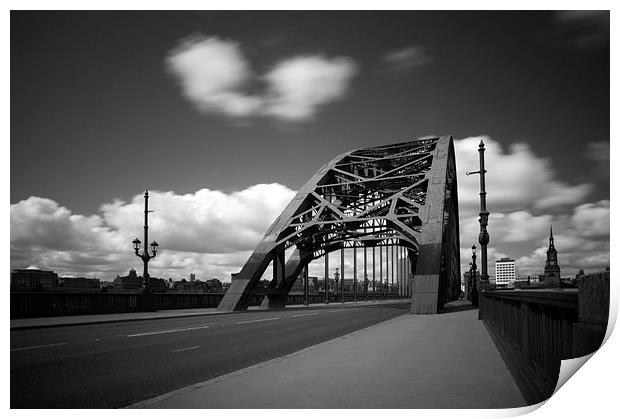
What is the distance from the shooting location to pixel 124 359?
34.4 feet

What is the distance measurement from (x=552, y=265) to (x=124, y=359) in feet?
30.5

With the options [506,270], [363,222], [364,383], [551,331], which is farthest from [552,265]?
[363,222]

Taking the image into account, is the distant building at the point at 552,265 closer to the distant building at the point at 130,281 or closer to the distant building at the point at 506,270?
the distant building at the point at 506,270

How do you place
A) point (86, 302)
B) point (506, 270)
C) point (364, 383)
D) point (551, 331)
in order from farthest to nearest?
point (506, 270), point (86, 302), point (364, 383), point (551, 331)

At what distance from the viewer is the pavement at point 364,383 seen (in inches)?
242

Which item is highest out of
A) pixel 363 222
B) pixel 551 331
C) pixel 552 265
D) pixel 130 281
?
pixel 363 222

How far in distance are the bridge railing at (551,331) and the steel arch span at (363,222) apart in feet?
72.3

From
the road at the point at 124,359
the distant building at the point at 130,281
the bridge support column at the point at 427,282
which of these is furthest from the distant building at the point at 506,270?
the distant building at the point at 130,281

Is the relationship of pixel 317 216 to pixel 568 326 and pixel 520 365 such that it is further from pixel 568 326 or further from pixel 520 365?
pixel 568 326

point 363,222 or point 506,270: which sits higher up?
point 363,222

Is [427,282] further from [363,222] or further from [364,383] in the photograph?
[364,383]

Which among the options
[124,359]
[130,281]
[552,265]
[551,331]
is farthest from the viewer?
[130,281]

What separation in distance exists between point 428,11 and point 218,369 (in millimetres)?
7602

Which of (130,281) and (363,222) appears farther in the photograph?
(130,281)
